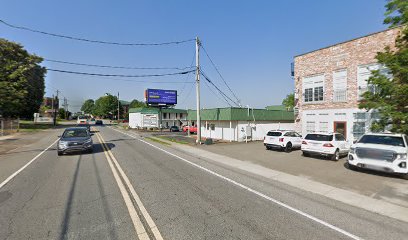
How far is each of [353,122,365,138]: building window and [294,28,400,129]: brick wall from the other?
1.34 meters

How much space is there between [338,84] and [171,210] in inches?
678

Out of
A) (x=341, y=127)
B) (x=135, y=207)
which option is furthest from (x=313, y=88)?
(x=135, y=207)

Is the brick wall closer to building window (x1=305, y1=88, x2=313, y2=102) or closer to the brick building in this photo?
the brick building

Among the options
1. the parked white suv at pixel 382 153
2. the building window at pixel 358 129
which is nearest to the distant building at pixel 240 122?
the building window at pixel 358 129

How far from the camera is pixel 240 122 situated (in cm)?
2270

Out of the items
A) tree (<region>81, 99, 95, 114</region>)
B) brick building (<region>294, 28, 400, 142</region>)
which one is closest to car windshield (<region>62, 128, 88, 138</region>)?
brick building (<region>294, 28, 400, 142</region>)

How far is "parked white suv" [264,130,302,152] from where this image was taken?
15044 millimetres

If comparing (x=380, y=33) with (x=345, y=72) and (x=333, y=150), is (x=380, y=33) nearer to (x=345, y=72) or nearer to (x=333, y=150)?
(x=345, y=72)

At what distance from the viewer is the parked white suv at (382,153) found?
7992 mm

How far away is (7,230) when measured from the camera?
398cm

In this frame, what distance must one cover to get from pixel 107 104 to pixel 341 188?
10184 cm

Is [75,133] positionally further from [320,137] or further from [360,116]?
[360,116]

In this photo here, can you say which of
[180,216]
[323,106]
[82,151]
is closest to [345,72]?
[323,106]

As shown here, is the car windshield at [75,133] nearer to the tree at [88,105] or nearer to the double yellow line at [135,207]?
the double yellow line at [135,207]
